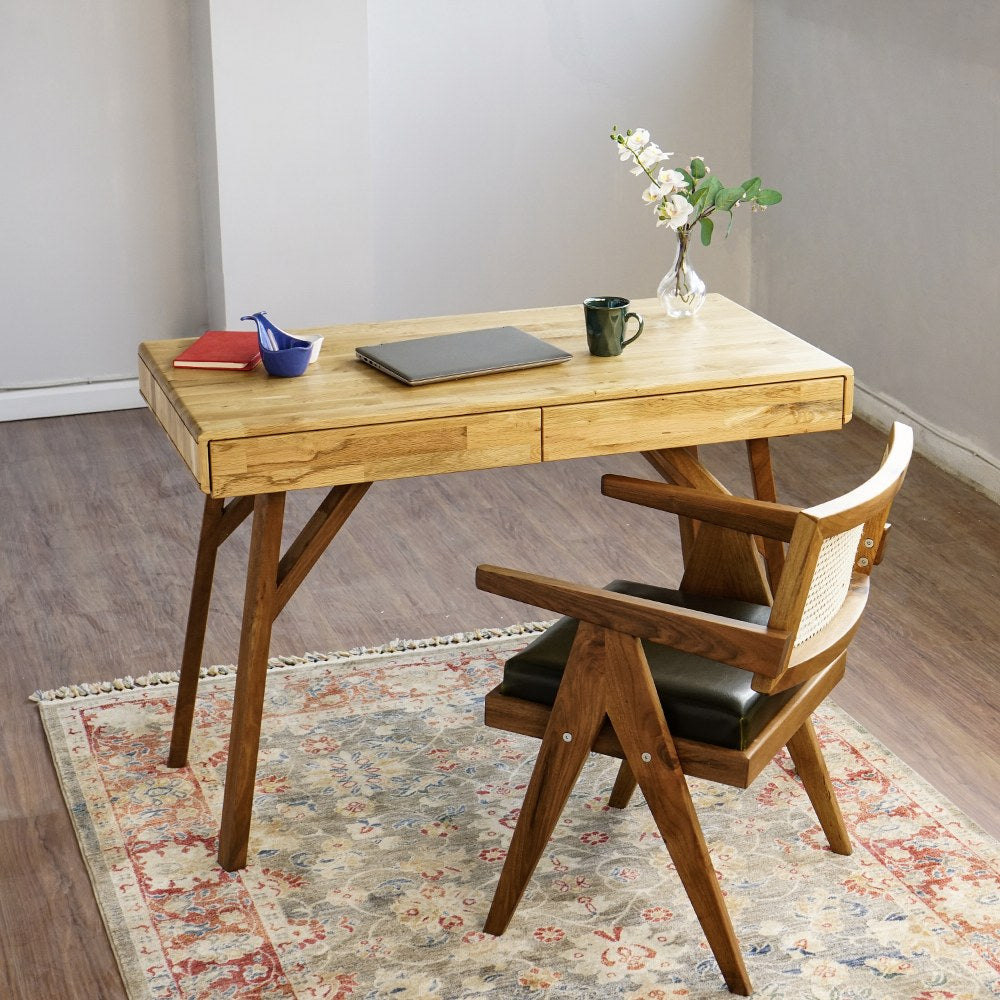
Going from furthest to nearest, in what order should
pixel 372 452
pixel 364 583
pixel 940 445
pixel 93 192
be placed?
pixel 93 192, pixel 940 445, pixel 364 583, pixel 372 452

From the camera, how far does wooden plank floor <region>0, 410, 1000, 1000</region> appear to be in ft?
8.83

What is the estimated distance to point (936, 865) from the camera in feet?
8.41

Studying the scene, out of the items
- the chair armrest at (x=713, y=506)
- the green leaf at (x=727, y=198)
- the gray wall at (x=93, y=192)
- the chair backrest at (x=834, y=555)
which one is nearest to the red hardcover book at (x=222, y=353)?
the chair armrest at (x=713, y=506)

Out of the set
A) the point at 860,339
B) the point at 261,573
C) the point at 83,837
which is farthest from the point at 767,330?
the point at 860,339

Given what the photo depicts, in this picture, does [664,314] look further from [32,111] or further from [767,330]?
[32,111]

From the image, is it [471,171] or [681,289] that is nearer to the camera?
[681,289]

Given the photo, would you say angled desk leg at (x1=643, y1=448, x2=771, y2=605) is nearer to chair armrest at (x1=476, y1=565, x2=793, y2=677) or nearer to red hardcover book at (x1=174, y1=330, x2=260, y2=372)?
chair armrest at (x1=476, y1=565, x2=793, y2=677)

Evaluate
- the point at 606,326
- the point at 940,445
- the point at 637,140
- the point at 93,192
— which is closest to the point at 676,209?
the point at 637,140

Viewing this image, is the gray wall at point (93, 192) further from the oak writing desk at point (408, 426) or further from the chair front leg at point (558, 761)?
the chair front leg at point (558, 761)

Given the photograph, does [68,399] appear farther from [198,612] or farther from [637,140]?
[637,140]

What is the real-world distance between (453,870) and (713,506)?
2.58ft

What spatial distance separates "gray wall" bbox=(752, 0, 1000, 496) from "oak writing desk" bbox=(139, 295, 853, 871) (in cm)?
183

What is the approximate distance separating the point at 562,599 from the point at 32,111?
3403mm

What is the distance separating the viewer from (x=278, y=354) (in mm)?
2566
